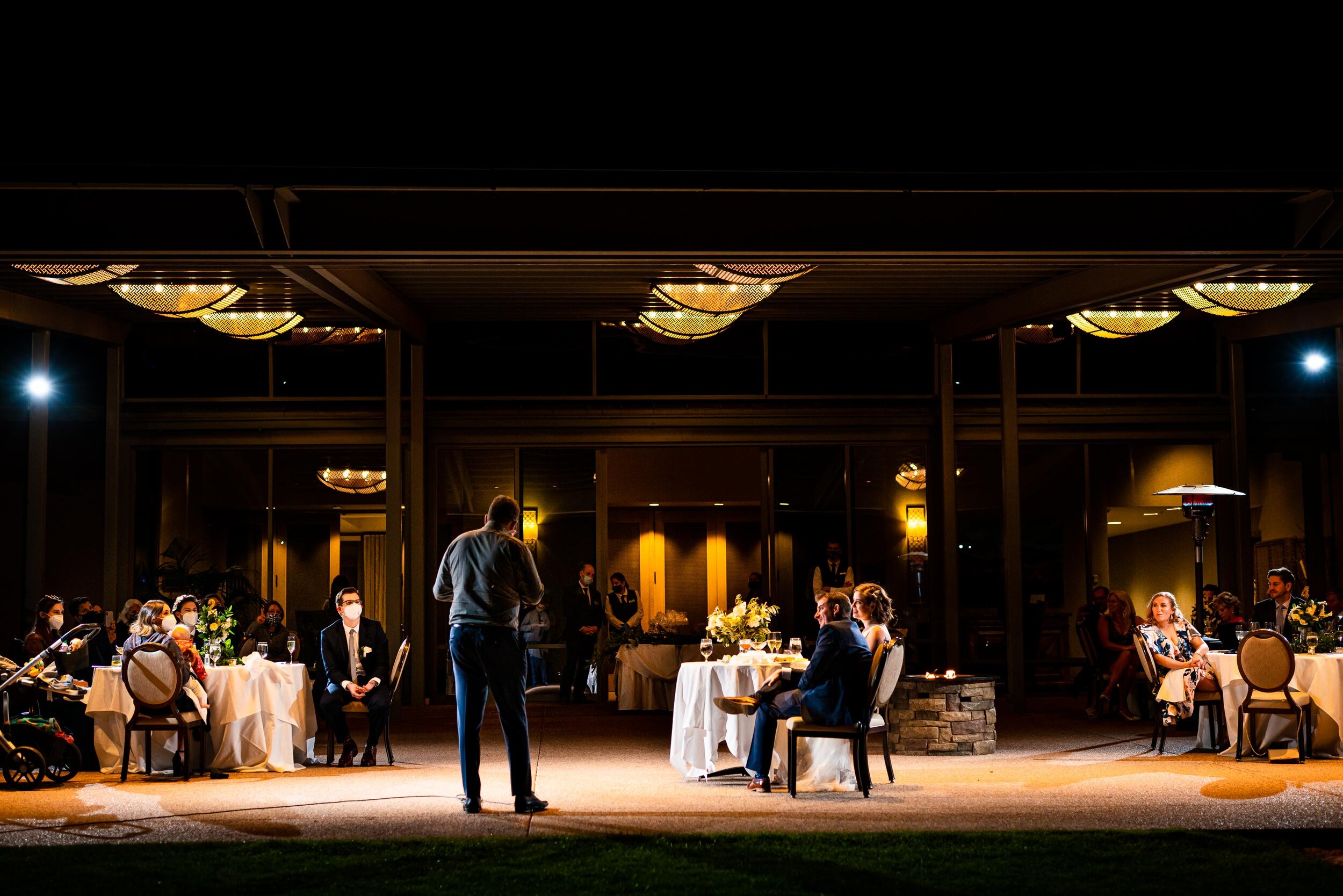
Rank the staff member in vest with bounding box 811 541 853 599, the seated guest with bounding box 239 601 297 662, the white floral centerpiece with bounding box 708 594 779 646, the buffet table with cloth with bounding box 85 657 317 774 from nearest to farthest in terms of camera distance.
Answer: the buffet table with cloth with bounding box 85 657 317 774
the white floral centerpiece with bounding box 708 594 779 646
the seated guest with bounding box 239 601 297 662
the staff member in vest with bounding box 811 541 853 599

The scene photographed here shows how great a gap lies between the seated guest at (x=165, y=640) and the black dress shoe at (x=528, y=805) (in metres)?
3.03

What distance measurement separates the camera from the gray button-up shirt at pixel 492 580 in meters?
7.34

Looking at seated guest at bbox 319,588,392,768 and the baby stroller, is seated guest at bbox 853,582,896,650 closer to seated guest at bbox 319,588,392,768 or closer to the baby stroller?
seated guest at bbox 319,588,392,768

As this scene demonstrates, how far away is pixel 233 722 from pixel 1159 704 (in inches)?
262

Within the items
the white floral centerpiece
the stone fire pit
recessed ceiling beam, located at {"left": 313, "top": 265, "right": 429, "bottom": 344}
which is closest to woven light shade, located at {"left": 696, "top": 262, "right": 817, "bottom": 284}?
the white floral centerpiece

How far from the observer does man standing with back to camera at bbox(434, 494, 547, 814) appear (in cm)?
734

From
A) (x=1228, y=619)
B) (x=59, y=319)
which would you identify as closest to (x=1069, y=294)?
(x=1228, y=619)

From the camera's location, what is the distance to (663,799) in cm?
795

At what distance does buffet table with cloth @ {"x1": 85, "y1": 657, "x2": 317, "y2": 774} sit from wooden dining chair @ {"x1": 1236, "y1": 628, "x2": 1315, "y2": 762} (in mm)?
6661
